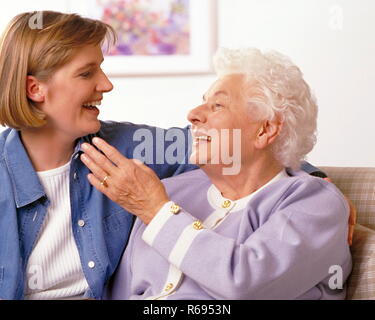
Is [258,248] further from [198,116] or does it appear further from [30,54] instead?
[30,54]

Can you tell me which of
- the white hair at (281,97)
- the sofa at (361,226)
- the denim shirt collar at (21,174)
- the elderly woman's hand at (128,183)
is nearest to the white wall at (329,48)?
the sofa at (361,226)

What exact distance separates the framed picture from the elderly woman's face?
1.47m

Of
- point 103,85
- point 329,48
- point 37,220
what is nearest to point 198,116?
point 103,85

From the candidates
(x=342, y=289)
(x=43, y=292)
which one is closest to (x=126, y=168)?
(x=43, y=292)

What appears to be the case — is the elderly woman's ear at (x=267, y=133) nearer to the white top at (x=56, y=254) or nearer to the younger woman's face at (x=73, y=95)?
the younger woman's face at (x=73, y=95)

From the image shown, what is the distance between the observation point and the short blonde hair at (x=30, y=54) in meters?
1.76

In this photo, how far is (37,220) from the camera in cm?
178

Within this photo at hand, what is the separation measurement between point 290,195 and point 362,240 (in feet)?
0.93

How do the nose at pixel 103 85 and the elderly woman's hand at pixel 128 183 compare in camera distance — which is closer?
the elderly woman's hand at pixel 128 183

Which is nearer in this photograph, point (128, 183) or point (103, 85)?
point (128, 183)

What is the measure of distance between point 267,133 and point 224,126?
12cm

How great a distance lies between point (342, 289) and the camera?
1.65m

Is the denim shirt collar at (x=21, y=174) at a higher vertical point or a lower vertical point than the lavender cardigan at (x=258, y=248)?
higher

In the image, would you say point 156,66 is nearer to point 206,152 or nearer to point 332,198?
point 206,152
